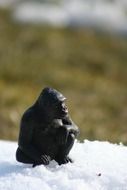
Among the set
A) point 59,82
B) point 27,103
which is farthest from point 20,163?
point 59,82

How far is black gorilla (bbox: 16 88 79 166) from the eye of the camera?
15.6 ft

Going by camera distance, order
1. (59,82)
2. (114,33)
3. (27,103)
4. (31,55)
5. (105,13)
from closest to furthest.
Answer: (27,103)
(59,82)
(31,55)
(114,33)
(105,13)

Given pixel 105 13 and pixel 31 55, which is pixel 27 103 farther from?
pixel 105 13

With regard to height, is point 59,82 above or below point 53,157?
above

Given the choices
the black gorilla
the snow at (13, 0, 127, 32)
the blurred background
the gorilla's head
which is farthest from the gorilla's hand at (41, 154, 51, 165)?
the snow at (13, 0, 127, 32)

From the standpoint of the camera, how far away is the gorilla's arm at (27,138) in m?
4.77

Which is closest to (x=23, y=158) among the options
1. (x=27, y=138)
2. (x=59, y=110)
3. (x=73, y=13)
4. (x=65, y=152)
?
(x=27, y=138)

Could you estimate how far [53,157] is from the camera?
4.83 metres

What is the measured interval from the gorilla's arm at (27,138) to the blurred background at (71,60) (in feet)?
10.8

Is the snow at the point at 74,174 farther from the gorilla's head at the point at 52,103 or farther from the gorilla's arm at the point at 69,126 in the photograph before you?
the gorilla's head at the point at 52,103

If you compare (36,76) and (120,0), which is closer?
(36,76)

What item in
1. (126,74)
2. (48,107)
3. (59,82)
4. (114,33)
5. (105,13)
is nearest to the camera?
(48,107)

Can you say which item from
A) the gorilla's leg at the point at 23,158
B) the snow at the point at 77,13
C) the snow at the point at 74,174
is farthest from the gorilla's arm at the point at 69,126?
the snow at the point at 77,13

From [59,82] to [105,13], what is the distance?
8.34m
